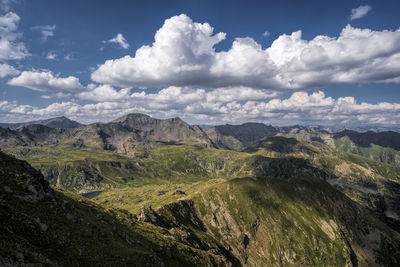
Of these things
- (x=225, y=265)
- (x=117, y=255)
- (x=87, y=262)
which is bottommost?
(x=225, y=265)

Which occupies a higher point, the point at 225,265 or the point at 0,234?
the point at 0,234

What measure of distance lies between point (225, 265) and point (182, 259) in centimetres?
4414

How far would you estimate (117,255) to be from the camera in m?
63.1

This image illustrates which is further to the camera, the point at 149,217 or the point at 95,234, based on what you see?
the point at 149,217

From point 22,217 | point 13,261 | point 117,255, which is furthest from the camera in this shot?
point 117,255

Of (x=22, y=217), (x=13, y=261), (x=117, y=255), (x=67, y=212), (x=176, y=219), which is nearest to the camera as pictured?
(x=13, y=261)

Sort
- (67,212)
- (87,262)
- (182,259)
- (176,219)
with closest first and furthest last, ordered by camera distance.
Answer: (87,262) → (67,212) → (182,259) → (176,219)

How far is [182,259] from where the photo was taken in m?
97.4

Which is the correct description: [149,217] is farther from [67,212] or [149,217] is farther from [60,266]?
[60,266]

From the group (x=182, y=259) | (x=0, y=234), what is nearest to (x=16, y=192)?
(x=0, y=234)

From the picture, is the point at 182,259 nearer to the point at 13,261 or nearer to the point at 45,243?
the point at 45,243

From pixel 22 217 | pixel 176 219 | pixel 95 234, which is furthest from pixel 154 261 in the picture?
pixel 176 219

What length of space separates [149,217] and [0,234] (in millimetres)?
123030

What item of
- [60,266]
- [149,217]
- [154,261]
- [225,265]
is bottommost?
[225,265]
